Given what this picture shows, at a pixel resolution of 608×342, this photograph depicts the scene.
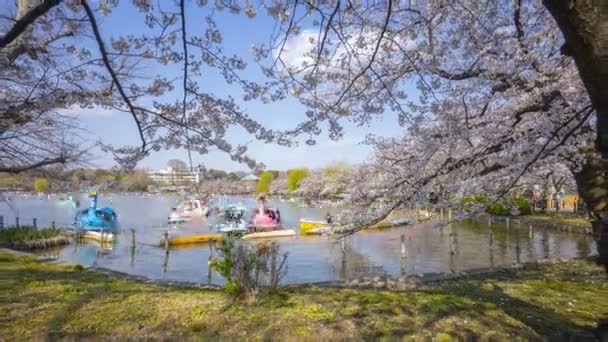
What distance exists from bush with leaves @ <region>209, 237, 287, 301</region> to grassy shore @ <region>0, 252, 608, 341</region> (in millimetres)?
202

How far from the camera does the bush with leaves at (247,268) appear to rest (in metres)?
5.84

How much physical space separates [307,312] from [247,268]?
108 cm

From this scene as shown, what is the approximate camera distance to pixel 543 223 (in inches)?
922

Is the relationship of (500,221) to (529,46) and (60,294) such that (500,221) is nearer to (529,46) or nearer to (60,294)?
(529,46)

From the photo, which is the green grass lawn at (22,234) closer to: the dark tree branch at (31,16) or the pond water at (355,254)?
the pond water at (355,254)

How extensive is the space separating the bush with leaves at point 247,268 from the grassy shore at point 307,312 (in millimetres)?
202

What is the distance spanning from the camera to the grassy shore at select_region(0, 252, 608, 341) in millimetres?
4688

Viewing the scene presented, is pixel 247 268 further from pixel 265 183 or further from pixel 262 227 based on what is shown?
pixel 265 183

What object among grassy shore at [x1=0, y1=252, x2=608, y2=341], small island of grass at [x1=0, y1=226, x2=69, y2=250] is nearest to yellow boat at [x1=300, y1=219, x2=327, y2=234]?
small island of grass at [x1=0, y1=226, x2=69, y2=250]

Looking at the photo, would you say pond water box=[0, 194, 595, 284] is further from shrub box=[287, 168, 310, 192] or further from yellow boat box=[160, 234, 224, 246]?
shrub box=[287, 168, 310, 192]

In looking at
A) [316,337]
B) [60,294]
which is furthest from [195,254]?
[316,337]

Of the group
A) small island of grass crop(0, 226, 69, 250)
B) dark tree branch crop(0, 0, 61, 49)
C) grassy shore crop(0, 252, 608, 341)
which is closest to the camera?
dark tree branch crop(0, 0, 61, 49)

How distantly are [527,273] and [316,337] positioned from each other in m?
5.93

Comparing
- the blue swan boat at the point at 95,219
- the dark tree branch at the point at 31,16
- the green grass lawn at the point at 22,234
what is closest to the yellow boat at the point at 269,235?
the blue swan boat at the point at 95,219
